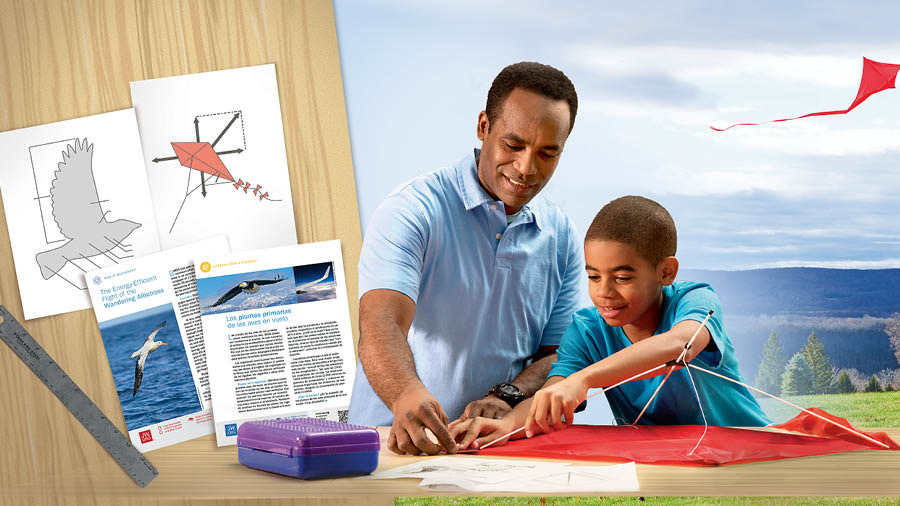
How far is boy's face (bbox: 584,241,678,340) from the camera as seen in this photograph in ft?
3.23

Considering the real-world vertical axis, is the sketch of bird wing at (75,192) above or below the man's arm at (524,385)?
above

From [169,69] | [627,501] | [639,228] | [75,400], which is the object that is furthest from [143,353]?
[627,501]

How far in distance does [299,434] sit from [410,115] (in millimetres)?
743

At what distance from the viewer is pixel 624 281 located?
0.99 meters

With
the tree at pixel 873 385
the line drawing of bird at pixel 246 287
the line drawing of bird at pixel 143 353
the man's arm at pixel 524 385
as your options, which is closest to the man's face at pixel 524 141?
the man's arm at pixel 524 385

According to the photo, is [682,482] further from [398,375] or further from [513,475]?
[398,375]

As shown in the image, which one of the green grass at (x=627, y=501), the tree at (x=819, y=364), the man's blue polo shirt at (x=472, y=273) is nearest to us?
the man's blue polo shirt at (x=472, y=273)

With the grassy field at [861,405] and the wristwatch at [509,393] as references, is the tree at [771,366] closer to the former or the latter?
the grassy field at [861,405]

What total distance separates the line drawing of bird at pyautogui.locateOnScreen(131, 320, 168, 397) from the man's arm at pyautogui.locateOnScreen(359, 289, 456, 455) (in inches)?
19.2

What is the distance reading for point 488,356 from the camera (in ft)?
4.01

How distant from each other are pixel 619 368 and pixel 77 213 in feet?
3.16

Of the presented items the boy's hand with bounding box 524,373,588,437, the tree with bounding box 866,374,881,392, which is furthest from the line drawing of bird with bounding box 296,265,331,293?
the tree with bounding box 866,374,881,392

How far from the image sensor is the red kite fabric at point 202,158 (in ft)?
4.55

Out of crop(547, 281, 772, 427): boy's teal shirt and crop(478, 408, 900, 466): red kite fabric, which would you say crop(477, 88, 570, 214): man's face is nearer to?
crop(547, 281, 772, 427): boy's teal shirt
